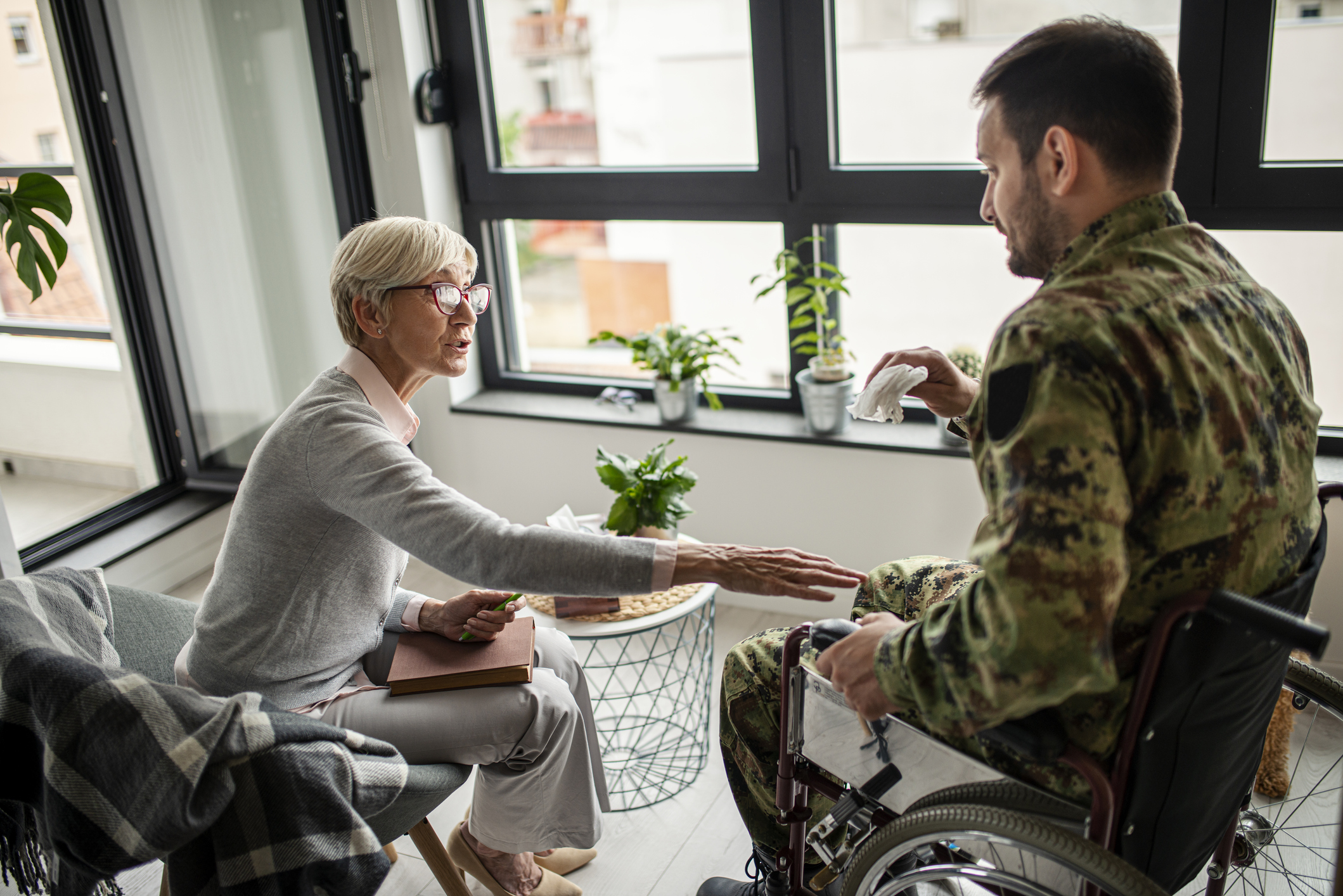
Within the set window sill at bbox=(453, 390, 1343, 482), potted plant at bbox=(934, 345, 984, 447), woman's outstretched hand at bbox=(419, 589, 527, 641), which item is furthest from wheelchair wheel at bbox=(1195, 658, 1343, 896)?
woman's outstretched hand at bbox=(419, 589, 527, 641)

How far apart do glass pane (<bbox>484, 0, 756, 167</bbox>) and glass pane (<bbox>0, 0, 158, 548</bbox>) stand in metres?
1.26

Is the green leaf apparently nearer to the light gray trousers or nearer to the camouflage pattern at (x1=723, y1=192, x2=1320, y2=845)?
the light gray trousers

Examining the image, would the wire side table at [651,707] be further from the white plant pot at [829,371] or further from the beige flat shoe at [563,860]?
the white plant pot at [829,371]

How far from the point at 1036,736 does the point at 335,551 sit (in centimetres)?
104

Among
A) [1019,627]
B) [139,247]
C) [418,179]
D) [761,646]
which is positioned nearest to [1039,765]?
[1019,627]

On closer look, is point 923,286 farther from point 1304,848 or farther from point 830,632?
point 830,632

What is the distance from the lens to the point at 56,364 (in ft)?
10.1

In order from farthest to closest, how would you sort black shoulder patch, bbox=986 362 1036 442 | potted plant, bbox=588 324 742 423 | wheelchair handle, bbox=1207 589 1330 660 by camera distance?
potted plant, bbox=588 324 742 423
black shoulder patch, bbox=986 362 1036 442
wheelchair handle, bbox=1207 589 1330 660

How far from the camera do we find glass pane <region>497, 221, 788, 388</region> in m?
2.99

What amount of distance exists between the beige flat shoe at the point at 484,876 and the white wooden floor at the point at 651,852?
5cm

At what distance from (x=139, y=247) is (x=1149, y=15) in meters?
2.74

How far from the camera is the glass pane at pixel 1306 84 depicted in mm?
2195

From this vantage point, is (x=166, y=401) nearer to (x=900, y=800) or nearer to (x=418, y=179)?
(x=418, y=179)

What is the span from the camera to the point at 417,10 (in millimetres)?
2912
